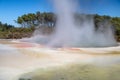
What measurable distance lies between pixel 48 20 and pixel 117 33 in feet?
69.1

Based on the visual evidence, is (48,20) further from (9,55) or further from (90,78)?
(90,78)

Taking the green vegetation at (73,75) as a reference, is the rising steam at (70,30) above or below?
above

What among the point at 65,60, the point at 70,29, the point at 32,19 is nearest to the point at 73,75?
the point at 65,60

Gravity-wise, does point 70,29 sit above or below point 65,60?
above

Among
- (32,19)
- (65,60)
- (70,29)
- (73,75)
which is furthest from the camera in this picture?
(32,19)

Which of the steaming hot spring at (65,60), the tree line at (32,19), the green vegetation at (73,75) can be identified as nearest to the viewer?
the green vegetation at (73,75)

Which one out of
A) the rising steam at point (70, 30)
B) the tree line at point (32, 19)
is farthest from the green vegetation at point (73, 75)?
the tree line at point (32, 19)

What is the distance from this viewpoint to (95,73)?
11.3 metres

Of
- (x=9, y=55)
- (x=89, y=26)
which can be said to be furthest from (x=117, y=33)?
(x=9, y=55)

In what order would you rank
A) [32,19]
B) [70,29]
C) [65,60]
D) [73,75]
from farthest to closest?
[32,19]
[70,29]
[65,60]
[73,75]

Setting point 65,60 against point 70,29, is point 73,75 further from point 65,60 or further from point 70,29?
point 70,29

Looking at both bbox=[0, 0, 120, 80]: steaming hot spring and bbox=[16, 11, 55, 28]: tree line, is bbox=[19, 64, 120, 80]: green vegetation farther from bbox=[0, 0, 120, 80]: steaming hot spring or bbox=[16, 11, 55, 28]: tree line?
bbox=[16, 11, 55, 28]: tree line

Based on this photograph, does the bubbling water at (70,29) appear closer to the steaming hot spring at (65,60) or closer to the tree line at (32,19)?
the steaming hot spring at (65,60)

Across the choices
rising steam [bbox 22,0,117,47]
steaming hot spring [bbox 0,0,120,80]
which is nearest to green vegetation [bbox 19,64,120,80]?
steaming hot spring [bbox 0,0,120,80]
